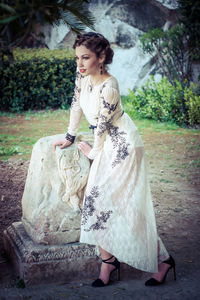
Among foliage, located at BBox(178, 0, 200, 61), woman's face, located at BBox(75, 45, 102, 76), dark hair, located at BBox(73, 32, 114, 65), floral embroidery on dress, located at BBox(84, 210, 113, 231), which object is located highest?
foliage, located at BBox(178, 0, 200, 61)

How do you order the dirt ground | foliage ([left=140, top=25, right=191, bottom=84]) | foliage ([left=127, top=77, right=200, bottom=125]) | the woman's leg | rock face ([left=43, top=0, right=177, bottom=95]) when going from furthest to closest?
rock face ([left=43, top=0, right=177, bottom=95]) < foliage ([left=140, top=25, right=191, bottom=84]) < foliage ([left=127, top=77, right=200, bottom=125]) < the dirt ground < the woman's leg

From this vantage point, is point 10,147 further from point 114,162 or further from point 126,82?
point 126,82

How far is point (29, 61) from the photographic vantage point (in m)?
10.2

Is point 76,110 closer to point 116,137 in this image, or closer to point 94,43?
point 116,137

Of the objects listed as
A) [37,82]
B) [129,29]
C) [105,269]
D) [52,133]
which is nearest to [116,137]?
[105,269]

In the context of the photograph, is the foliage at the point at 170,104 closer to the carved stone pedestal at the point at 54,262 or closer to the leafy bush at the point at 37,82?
the leafy bush at the point at 37,82

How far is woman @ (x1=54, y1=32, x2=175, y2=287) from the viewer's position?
9.14 feet

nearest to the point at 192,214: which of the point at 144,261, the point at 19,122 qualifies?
the point at 144,261

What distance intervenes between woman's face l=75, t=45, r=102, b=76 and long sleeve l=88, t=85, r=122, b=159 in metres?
0.19

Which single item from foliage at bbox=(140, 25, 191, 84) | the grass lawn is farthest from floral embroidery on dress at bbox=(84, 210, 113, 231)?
A: foliage at bbox=(140, 25, 191, 84)

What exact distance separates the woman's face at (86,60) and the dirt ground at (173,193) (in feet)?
6.11

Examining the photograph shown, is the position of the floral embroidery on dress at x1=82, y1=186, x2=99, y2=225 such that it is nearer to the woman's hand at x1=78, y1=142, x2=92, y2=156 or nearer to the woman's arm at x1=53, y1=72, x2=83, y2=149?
the woman's hand at x1=78, y1=142, x2=92, y2=156

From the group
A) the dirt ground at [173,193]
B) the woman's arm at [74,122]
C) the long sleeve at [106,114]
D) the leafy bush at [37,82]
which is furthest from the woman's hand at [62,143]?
the leafy bush at [37,82]

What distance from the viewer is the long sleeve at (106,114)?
2777 millimetres
